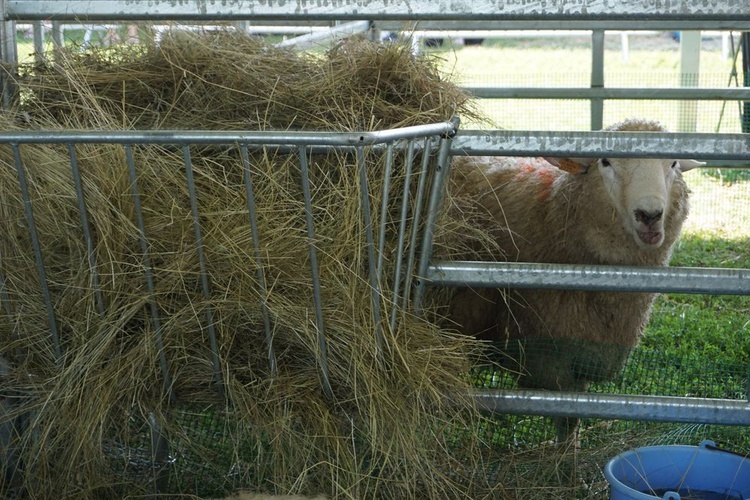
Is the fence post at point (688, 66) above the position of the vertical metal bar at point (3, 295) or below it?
above

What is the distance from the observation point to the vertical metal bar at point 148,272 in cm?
228

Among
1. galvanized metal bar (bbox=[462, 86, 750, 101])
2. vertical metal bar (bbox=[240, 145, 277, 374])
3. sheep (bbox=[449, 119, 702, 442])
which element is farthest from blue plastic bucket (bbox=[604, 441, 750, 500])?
galvanized metal bar (bbox=[462, 86, 750, 101])

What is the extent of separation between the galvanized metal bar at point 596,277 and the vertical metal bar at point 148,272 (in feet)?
2.43

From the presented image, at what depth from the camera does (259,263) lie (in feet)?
7.52

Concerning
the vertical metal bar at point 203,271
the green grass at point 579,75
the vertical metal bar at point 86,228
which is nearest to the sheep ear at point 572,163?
the vertical metal bar at point 203,271

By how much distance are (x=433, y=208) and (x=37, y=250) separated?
1.05 metres

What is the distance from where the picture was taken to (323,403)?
2.42 metres

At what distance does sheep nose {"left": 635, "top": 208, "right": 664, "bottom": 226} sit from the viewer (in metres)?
3.26

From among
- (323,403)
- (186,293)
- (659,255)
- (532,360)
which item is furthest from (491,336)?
(186,293)

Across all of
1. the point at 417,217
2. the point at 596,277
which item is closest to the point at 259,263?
the point at 417,217

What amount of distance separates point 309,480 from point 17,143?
1164mm

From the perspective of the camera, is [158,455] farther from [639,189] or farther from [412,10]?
[639,189]

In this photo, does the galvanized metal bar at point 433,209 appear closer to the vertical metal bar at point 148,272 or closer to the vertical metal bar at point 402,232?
the vertical metal bar at point 402,232

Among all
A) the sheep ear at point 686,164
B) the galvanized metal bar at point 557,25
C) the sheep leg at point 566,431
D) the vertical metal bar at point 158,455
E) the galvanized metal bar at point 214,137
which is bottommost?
the sheep leg at point 566,431
